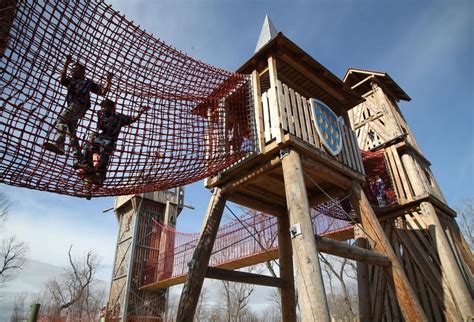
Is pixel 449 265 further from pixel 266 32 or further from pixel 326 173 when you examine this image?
pixel 266 32

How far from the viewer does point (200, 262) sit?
14.9ft

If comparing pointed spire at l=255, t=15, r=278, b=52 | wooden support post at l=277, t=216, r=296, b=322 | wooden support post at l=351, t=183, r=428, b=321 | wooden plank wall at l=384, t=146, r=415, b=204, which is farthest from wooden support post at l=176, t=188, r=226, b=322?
wooden plank wall at l=384, t=146, r=415, b=204

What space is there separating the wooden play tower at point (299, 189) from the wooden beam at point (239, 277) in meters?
0.01

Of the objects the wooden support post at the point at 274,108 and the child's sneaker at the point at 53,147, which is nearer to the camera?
the child's sneaker at the point at 53,147

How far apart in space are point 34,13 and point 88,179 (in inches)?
64.6

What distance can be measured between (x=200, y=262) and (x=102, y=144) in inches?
84.4

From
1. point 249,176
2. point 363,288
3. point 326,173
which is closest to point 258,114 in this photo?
point 249,176

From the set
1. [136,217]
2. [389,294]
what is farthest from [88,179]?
[136,217]

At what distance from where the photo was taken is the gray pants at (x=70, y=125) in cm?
322

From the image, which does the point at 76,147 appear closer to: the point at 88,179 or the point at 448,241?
the point at 88,179

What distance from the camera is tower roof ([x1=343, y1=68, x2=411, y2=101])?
27.9ft

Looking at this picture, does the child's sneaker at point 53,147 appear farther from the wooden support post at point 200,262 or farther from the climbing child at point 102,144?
the wooden support post at point 200,262

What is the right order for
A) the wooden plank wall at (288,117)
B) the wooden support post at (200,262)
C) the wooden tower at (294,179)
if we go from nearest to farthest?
the wooden tower at (294,179), the wooden support post at (200,262), the wooden plank wall at (288,117)

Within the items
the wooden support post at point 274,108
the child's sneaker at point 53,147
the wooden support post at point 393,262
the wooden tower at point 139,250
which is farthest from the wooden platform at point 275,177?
the wooden tower at point 139,250
